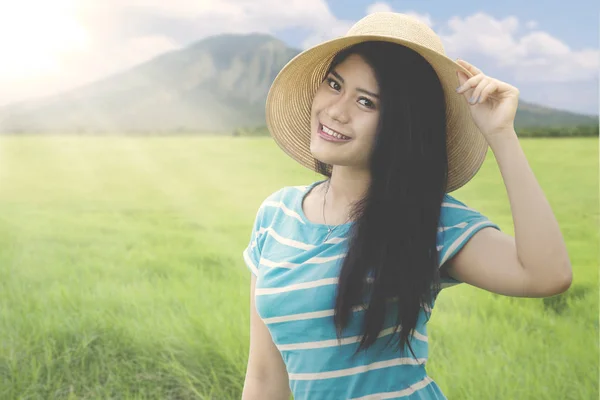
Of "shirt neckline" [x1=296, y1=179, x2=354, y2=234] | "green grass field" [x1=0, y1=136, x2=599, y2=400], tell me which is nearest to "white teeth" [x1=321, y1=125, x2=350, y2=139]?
"shirt neckline" [x1=296, y1=179, x2=354, y2=234]

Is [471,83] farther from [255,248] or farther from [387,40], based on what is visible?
[255,248]

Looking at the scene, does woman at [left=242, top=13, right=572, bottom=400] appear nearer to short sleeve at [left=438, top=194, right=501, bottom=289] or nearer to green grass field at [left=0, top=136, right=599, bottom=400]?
short sleeve at [left=438, top=194, right=501, bottom=289]

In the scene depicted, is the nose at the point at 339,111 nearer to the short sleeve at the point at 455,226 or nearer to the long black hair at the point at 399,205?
the long black hair at the point at 399,205

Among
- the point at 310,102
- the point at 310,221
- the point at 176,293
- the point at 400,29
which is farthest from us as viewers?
the point at 176,293

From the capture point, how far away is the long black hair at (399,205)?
110 centimetres

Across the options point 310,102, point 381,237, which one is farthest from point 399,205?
point 310,102

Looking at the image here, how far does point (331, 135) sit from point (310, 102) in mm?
313

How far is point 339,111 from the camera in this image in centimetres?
113

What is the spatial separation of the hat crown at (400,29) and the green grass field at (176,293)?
127 cm

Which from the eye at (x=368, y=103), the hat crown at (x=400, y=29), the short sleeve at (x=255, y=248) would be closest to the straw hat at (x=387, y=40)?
the hat crown at (x=400, y=29)

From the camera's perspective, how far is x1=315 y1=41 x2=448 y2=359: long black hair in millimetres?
1103

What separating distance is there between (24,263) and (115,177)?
1.12m

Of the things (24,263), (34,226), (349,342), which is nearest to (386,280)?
(349,342)

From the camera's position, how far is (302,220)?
122 centimetres
